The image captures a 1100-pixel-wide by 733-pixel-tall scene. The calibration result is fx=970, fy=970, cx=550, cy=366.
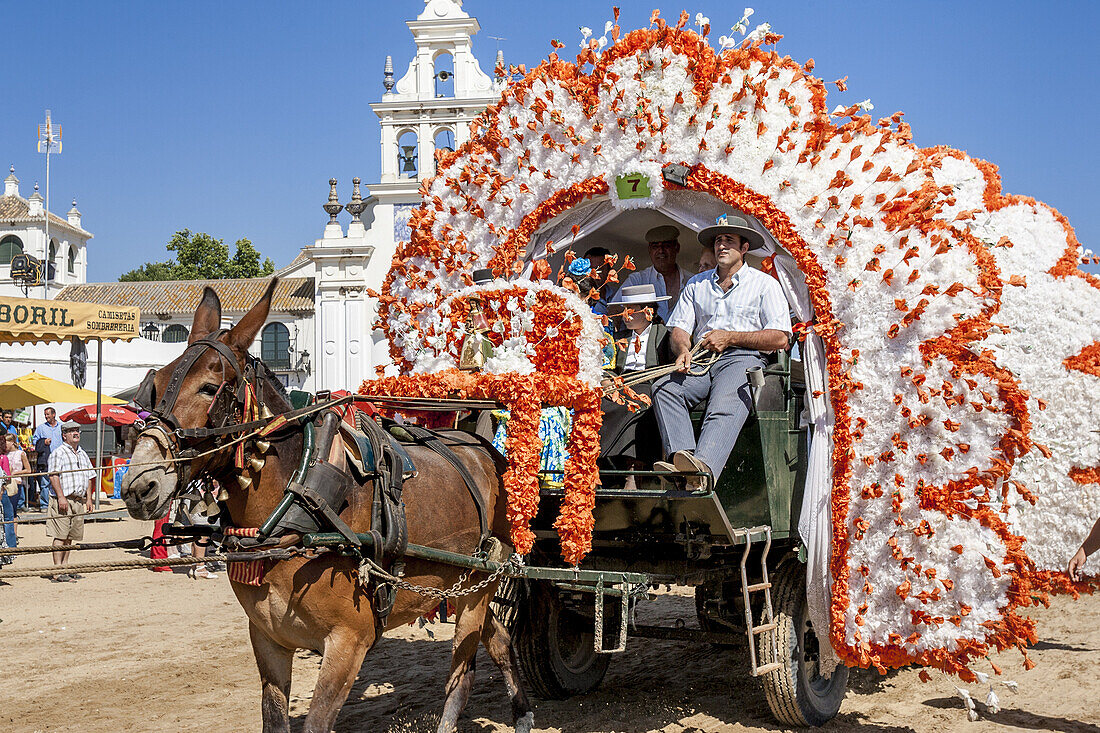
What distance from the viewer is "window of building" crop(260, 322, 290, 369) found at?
4112 centimetres

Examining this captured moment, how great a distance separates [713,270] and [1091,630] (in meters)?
5.05

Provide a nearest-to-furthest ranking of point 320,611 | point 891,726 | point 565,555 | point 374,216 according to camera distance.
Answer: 1. point 320,611
2. point 565,555
3. point 891,726
4. point 374,216

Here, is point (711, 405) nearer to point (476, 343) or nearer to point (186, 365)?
point (476, 343)

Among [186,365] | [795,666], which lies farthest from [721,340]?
[186,365]

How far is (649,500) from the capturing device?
4.98 meters

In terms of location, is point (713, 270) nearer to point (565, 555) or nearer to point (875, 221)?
point (875, 221)

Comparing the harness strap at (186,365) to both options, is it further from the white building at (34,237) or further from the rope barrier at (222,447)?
the white building at (34,237)

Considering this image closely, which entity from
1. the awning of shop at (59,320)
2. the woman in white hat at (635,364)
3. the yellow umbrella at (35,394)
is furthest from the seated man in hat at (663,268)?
the yellow umbrella at (35,394)

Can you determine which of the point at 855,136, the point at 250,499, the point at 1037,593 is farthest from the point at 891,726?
the point at 250,499

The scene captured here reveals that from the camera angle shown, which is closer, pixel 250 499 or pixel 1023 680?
pixel 250 499

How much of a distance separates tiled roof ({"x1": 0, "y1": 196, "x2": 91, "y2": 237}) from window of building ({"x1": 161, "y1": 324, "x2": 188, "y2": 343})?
1476 centimetres

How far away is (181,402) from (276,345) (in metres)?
39.0

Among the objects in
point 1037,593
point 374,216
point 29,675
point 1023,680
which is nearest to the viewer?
point 1037,593

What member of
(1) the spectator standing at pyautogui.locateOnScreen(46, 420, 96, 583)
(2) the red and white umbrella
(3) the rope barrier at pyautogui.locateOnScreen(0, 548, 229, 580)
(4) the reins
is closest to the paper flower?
(4) the reins
